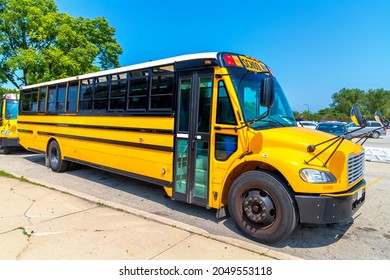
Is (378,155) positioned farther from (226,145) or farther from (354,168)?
(226,145)

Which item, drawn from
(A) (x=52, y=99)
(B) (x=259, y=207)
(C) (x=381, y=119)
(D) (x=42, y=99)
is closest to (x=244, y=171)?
(B) (x=259, y=207)

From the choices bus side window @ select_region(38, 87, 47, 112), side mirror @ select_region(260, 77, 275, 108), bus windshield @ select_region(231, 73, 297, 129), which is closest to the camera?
side mirror @ select_region(260, 77, 275, 108)

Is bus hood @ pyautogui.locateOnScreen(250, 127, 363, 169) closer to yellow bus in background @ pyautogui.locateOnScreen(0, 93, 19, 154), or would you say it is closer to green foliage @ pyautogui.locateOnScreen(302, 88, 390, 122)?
yellow bus in background @ pyautogui.locateOnScreen(0, 93, 19, 154)

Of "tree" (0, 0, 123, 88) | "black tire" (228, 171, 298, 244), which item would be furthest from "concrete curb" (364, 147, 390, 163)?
"tree" (0, 0, 123, 88)

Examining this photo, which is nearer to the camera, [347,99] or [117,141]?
[117,141]

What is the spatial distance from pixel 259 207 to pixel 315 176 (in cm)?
88

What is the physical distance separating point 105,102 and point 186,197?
130 inches

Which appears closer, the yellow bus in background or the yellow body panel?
the yellow body panel

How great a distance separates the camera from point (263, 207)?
384 centimetres

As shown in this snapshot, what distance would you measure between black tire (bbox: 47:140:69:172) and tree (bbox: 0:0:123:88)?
34.4 feet

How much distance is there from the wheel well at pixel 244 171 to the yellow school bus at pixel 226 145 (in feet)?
0.05

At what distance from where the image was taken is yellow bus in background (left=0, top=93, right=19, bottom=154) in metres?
12.0

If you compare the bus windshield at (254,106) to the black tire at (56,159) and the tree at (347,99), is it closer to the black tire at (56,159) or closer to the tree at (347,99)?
the black tire at (56,159)
